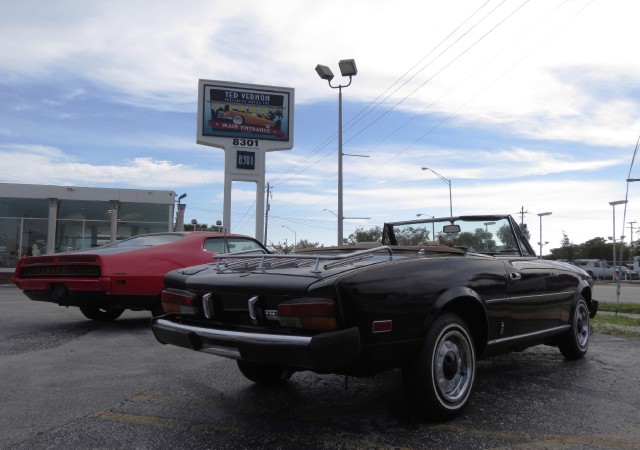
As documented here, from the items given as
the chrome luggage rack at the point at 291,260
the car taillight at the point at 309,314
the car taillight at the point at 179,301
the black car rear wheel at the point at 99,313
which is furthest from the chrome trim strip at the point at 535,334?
the black car rear wheel at the point at 99,313

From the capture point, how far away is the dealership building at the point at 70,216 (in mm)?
23516

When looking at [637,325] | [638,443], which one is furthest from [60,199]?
[638,443]

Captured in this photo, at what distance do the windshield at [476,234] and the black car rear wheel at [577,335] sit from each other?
33.3 inches

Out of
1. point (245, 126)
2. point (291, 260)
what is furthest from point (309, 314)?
point (245, 126)

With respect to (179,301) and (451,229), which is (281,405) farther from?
(451,229)

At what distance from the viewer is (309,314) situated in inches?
121

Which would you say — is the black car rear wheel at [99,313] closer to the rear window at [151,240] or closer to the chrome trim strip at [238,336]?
the rear window at [151,240]

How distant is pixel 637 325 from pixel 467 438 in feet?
22.4

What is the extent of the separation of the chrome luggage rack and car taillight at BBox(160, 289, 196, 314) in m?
0.30

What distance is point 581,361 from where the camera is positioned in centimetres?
544

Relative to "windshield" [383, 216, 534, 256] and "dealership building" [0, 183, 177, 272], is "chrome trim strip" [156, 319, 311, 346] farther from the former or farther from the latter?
"dealership building" [0, 183, 177, 272]

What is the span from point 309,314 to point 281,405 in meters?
1.23

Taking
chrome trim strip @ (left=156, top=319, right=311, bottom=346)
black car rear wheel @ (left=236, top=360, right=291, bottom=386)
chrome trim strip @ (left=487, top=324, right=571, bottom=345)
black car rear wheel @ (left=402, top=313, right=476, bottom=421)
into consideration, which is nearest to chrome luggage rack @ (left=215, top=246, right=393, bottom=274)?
chrome trim strip @ (left=156, top=319, right=311, bottom=346)

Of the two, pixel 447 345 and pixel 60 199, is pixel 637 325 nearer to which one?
pixel 447 345
